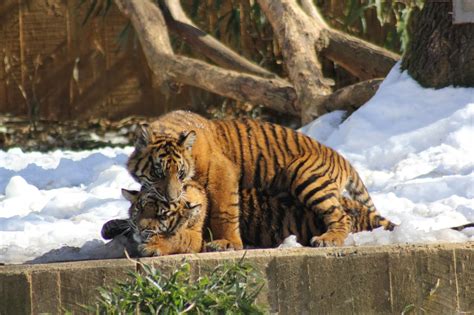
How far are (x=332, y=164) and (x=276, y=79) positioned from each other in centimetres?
433

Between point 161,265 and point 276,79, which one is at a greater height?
point 276,79

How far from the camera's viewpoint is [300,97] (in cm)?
890

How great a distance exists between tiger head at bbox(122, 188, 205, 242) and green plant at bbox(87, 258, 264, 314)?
791 mm

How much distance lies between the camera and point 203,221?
4977 mm

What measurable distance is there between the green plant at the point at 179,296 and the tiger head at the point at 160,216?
0.79 m

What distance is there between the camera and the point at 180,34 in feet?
35.2

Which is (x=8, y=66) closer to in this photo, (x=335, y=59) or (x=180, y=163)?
(x=335, y=59)

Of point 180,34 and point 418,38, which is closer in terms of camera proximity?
point 418,38

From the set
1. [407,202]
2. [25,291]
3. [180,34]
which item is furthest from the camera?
[180,34]

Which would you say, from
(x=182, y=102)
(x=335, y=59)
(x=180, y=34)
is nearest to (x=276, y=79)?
(x=335, y=59)

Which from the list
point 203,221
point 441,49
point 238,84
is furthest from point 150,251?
point 238,84

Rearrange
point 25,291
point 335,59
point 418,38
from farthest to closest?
point 335,59, point 418,38, point 25,291

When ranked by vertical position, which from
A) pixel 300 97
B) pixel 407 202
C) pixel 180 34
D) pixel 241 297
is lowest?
pixel 241 297

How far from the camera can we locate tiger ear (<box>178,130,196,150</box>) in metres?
4.90
